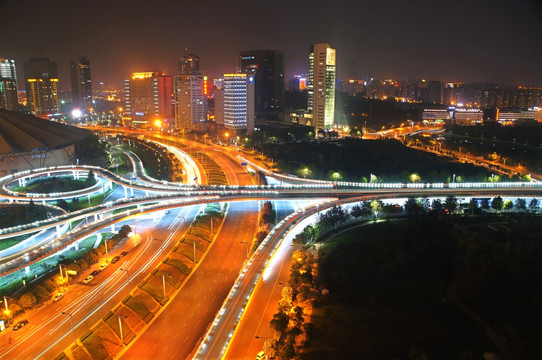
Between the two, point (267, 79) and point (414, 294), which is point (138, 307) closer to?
point (414, 294)

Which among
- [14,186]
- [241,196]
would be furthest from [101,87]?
[241,196]

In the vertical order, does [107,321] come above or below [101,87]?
below

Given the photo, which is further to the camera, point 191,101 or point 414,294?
point 191,101

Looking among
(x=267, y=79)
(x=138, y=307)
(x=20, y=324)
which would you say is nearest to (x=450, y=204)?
(x=138, y=307)

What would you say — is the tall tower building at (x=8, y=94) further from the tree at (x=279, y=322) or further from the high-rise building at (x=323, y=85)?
the tree at (x=279, y=322)

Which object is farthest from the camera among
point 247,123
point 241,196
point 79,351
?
point 247,123

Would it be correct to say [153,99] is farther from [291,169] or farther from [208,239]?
[208,239]

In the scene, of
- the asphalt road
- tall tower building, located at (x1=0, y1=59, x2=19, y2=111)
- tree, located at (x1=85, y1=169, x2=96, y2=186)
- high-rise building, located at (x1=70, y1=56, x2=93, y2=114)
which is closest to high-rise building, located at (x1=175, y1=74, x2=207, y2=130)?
tall tower building, located at (x1=0, y1=59, x2=19, y2=111)
